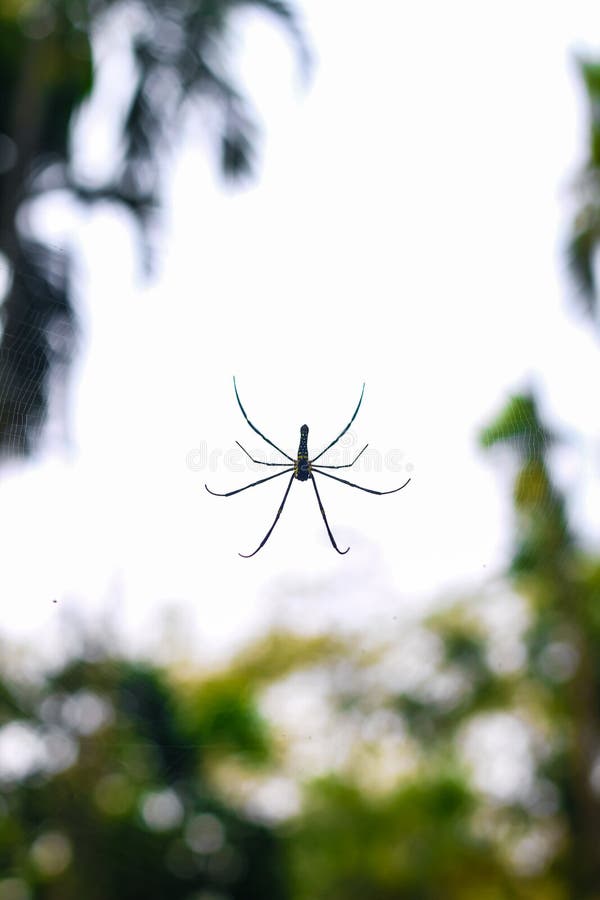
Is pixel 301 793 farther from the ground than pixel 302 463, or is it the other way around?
pixel 302 463

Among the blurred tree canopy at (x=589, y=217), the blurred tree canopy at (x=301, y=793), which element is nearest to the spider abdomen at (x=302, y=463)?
the blurred tree canopy at (x=301, y=793)

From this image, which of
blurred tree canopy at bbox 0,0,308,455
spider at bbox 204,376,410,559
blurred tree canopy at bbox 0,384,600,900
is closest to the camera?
spider at bbox 204,376,410,559

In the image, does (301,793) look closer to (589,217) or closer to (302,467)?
(589,217)

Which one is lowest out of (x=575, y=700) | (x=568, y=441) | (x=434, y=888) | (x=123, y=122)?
(x=434, y=888)

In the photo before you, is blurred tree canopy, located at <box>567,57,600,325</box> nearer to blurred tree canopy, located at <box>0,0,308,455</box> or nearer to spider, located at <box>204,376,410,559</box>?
blurred tree canopy, located at <box>0,0,308,455</box>

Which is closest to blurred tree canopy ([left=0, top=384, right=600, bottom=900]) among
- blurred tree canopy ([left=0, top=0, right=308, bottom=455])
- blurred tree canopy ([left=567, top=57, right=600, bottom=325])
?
blurred tree canopy ([left=567, top=57, right=600, bottom=325])

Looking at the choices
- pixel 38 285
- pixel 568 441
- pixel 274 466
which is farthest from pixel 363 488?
pixel 568 441

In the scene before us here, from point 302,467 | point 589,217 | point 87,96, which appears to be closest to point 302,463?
point 302,467

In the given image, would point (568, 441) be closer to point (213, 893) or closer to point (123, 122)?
point (123, 122)

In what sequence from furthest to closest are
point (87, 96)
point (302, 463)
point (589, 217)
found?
point (589, 217) < point (87, 96) < point (302, 463)
